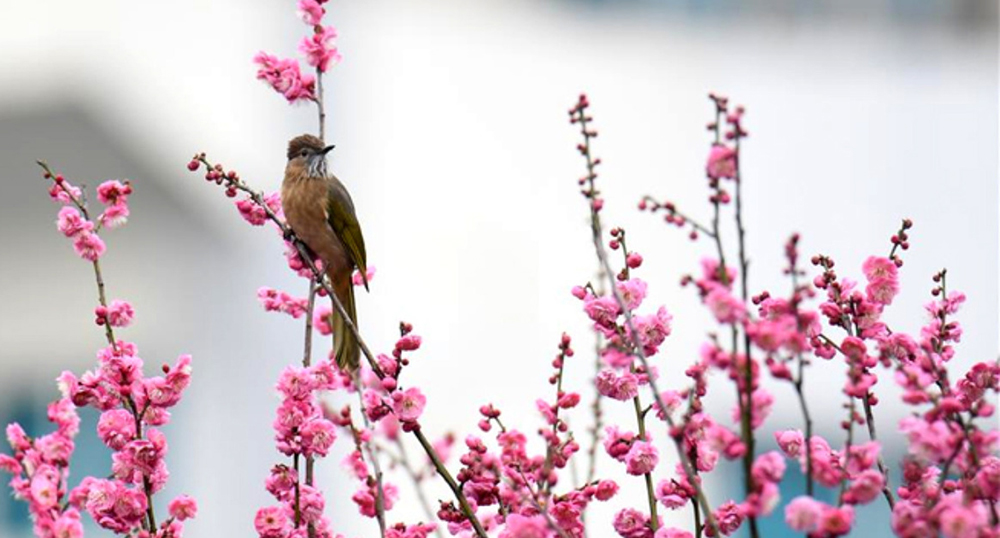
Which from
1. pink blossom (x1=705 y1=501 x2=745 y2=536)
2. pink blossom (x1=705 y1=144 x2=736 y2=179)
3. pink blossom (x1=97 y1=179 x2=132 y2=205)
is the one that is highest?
pink blossom (x1=97 y1=179 x2=132 y2=205)

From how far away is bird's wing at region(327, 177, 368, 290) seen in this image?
4168mm

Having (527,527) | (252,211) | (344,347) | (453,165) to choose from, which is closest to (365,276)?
(344,347)

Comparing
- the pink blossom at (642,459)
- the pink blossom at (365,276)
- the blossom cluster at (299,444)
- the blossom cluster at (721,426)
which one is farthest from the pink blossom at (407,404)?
the pink blossom at (365,276)

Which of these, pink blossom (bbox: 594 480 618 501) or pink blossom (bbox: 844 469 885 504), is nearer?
pink blossom (bbox: 844 469 885 504)

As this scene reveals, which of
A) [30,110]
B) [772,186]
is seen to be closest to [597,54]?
[772,186]

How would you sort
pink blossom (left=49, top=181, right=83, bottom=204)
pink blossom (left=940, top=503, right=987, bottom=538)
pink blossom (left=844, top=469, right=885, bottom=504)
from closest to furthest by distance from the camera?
pink blossom (left=940, top=503, right=987, bottom=538), pink blossom (left=844, top=469, right=885, bottom=504), pink blossom (left=49, top=181, right=83, bottom=204)

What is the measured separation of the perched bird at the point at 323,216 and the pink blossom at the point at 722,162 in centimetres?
153

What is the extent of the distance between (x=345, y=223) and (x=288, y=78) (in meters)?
0.96

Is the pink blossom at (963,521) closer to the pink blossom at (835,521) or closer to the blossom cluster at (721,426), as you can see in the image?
the blossom cluster at (721,426)

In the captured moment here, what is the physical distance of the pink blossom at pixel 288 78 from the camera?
3.34 m

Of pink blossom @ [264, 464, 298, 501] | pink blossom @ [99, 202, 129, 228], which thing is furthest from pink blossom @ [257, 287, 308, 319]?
pink blossom @ [264, 464, 298, 501]

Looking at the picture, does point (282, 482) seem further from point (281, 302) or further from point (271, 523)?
point (281, 302)

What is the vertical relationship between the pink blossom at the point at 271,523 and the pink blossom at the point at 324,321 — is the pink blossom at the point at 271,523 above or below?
below

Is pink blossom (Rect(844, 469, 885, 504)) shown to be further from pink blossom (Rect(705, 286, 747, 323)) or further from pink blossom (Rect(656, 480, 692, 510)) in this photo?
pink blossom (Rect(656, 480, 692, 510))
